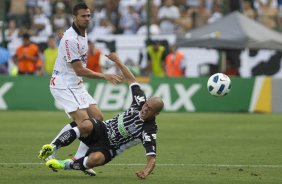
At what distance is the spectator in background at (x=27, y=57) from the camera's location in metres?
25.5

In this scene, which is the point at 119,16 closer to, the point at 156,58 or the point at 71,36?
the point at 156,58

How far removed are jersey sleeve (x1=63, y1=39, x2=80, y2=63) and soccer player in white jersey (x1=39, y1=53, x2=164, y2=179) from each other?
0.88 m

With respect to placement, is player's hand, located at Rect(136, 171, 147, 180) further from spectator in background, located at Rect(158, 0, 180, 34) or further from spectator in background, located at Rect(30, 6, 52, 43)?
spectator in background, located at Rect(30, 6, 52, 43)

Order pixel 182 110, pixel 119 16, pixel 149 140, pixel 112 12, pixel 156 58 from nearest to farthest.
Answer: pixel 149 140 → pixel 182 110 → pixel 156 58 → pixel 119 16 → pixel 112 12

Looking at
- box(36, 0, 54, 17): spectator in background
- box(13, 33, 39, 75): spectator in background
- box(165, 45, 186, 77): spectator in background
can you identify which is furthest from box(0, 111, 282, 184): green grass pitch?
box(36, 0, 54, 17): spectator in background

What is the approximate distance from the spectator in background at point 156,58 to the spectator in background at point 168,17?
130 centimetres

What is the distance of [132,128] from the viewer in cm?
1107

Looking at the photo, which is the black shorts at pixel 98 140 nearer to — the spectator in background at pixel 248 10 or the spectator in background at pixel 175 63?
the spectator in background at pixel 175 63

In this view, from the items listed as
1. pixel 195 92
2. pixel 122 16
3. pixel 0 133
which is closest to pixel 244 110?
pixel 195 92

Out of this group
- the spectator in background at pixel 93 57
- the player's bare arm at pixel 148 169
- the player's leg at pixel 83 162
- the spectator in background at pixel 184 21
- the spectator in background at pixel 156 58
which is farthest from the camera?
the spectator in background at pixel 184 21

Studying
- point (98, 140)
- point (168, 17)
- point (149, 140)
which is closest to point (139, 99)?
point (149, 140)

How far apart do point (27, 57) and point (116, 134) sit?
582 inches

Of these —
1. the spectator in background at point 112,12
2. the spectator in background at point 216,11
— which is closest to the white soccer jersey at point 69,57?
the spectator in background at point 216,11

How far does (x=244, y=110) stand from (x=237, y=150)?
31.6ft
